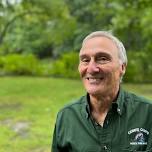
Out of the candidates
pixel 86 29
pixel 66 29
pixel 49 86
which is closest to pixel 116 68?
pixel 49 86

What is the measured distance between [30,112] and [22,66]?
12588 mm

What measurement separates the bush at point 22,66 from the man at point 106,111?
20.9 m

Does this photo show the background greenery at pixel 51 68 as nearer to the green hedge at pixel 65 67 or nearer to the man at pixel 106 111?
the green hedge at pixel 65 67

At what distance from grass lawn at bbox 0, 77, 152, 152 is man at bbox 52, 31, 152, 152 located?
4.63 metres

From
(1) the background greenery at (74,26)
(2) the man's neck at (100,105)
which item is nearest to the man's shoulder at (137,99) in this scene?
(2) the man's neck at (100,105)

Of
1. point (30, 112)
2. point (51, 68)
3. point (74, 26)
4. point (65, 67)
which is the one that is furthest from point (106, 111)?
point (74, 26)

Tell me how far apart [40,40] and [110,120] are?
30.9 meters

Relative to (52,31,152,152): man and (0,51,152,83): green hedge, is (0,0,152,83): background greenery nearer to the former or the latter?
(0,51,152,83): green hedge

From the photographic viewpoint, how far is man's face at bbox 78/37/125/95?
2.44 meters

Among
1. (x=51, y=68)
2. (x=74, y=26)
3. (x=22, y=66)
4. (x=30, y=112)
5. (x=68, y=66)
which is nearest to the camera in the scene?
(x=30, y=112)

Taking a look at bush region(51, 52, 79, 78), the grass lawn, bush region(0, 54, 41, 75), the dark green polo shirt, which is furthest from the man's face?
bush region(0, 54, 41, 75)

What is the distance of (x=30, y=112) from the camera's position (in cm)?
1116

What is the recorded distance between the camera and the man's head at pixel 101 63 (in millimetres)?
2443

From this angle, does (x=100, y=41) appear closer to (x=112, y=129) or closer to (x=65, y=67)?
(x=112, y=129)
